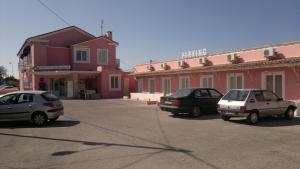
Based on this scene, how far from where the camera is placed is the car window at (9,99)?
45.5 ft

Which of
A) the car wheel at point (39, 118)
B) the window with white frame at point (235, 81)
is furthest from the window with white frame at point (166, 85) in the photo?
the car wheel at point (39, 118)

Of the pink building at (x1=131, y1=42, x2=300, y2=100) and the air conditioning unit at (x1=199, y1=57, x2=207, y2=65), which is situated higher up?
the air conditioning unit at (x1=199, y1=57, x2=207, y2=65)

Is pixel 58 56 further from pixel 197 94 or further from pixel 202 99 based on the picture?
pixel 202 99

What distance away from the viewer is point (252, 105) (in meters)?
14.0

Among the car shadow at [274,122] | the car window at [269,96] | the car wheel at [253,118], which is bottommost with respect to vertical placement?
the car shadow at [274,122]

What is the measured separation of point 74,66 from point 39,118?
1003 inches

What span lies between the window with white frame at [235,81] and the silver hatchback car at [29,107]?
12.3m

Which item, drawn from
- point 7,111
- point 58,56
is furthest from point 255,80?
point 58,56

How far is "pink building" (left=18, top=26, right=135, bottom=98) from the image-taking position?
36.1 m

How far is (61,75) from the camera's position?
3722 cm

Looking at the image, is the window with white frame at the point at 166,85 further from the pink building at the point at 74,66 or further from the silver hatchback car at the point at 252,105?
the silver hatchback car at the point at 252,105

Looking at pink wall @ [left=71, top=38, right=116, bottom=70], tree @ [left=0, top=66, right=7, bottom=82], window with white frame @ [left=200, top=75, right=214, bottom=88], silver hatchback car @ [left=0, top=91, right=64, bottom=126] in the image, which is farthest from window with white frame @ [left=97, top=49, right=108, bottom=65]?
tree @ [left=0, top=66, right=7, bottom=82]

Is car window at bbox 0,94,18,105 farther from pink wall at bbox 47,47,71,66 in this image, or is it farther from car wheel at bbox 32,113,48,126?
pink wall at bbox 47,47,71,66

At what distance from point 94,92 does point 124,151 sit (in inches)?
1116
